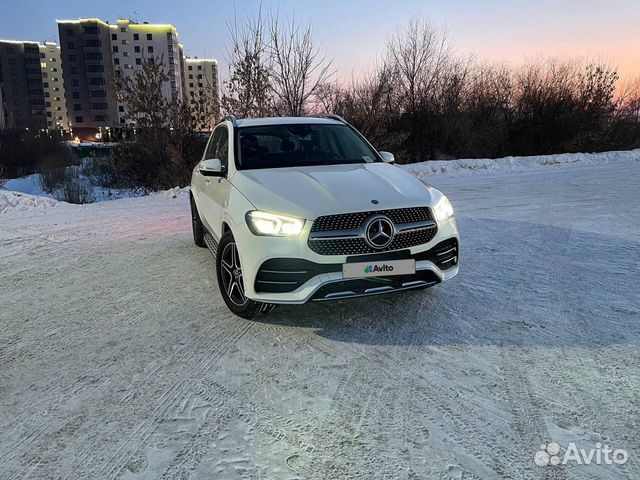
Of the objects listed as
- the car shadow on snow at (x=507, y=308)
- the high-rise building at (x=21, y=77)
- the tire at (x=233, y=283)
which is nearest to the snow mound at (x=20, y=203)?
the tire at (x=233, y=283)

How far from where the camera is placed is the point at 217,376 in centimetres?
307

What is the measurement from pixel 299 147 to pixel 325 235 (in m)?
1.86

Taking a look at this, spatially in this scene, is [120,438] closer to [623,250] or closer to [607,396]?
[607,396]

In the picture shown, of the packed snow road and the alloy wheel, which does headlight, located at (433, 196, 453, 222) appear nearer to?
the packed snow road

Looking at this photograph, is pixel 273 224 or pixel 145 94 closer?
pixel 273 224

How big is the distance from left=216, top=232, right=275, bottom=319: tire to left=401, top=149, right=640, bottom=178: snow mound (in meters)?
12.3

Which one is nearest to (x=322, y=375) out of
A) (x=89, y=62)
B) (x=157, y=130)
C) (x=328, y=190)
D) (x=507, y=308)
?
(x=328, y=190)

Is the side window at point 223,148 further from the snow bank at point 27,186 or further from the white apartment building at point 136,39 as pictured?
the white apartment building at point 136,39

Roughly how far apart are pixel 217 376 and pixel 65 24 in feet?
381

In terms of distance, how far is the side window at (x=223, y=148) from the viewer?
471 centimetres

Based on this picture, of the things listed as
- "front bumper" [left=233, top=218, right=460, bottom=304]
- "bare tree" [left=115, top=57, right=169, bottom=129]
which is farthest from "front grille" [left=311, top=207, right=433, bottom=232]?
"bare tree" [left=115, top=57, right=169, bottom=129]

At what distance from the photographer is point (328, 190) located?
369cm

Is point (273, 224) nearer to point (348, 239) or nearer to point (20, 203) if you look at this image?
point (348, 239)
